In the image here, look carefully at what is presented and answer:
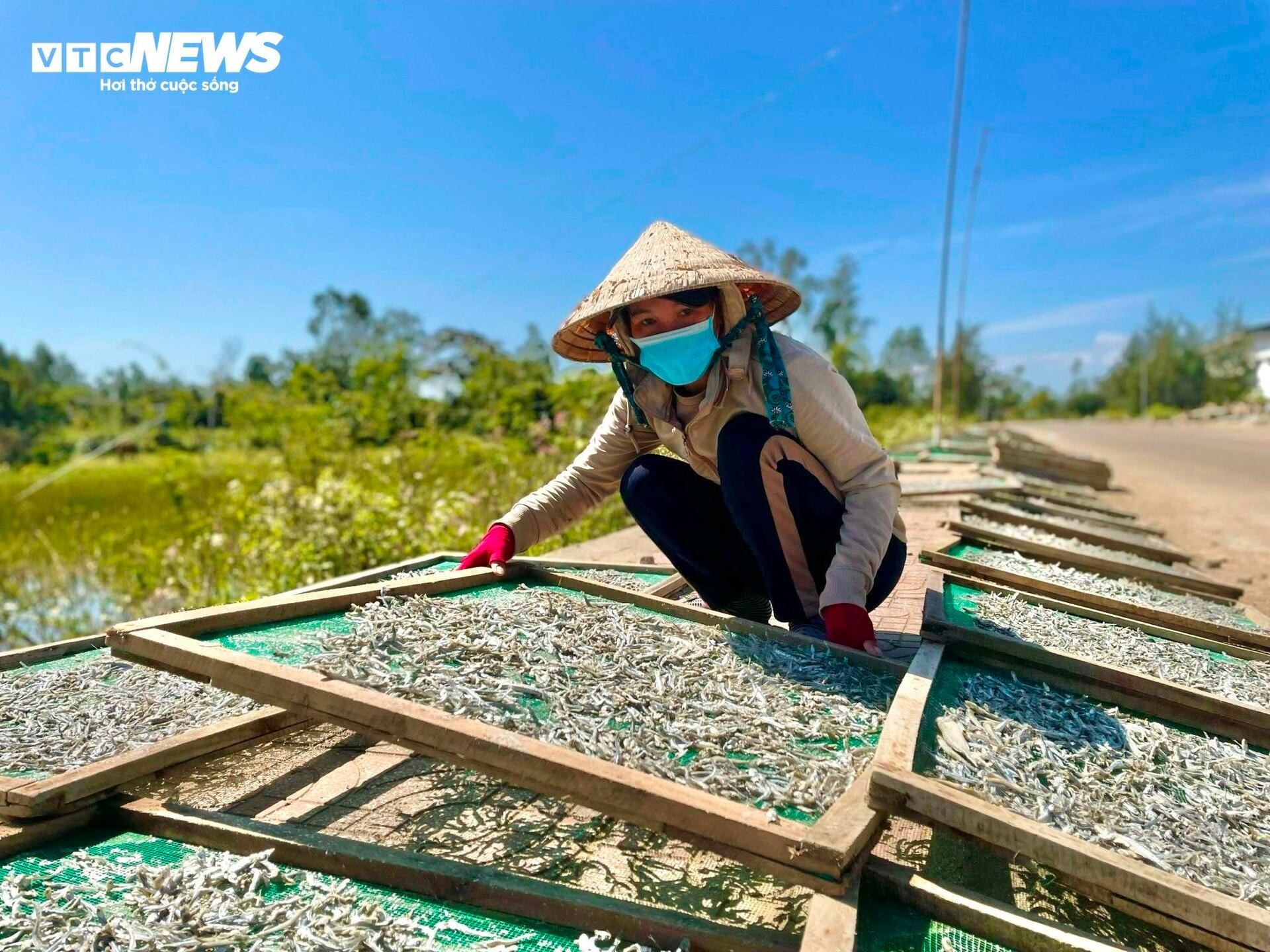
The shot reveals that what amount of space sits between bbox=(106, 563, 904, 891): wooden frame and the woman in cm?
91

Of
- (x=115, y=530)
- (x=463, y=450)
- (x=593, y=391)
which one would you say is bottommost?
(x=115, y=530)

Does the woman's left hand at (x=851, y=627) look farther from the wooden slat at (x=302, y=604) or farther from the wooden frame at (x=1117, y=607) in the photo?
the wooden frame at (x=1117, y=607)

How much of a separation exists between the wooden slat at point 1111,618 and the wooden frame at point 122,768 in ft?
8.54

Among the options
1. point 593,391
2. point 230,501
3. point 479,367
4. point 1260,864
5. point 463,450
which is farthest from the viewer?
point 479,367

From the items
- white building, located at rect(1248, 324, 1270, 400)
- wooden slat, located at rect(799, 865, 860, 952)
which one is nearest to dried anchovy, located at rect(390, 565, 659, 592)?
wooden slat, located at rect(799, 865, 860, 952)

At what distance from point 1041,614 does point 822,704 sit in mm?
1591

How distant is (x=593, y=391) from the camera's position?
895 centimetres

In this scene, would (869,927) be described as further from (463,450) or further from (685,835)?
(463,450)

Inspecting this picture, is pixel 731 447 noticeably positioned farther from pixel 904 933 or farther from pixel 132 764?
pixel 132 764

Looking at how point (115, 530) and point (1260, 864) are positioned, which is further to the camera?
point (115, 530)

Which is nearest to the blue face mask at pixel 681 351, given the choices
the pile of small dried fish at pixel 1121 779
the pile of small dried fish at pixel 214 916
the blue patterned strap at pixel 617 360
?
the blue patterned strap at pixel 617 360

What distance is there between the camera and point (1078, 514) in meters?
6.37

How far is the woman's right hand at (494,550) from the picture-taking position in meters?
2.73

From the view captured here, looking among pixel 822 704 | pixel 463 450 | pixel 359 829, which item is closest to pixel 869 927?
pixel 822 704
